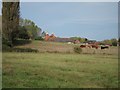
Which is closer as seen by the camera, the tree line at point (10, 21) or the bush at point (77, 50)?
the bush at point (77, 50)

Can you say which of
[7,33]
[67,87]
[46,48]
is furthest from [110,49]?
[67,87]

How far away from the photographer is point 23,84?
27.1ft

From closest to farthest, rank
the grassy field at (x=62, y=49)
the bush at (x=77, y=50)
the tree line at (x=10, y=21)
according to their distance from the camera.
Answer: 1. the bush at (x=77, y=50)
2. the grassy field at (x=62, y=49)
3. the tree line at (x=10, y=21)

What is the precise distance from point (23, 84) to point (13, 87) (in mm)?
488

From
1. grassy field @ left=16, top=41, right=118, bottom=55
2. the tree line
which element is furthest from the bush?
the tree line

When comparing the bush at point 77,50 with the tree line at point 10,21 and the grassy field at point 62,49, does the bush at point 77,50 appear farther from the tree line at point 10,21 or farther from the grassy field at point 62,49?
the tree line at point 10,21

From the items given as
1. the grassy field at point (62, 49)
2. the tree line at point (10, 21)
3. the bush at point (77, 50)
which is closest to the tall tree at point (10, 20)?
the tree line at point (10, 21)

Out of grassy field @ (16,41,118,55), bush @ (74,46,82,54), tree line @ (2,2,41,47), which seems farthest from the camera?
tree line @ (2,2,41,47)

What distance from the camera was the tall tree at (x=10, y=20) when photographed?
3241 centimetres

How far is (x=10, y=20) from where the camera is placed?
110 feet

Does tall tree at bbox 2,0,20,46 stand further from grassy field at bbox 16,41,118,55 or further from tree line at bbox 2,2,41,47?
grassy field at bbox 16,41,118,55

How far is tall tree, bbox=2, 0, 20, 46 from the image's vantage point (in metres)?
32.4

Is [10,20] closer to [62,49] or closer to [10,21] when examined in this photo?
[10,21]

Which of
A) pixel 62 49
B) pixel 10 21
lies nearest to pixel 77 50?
pixel 62 49
